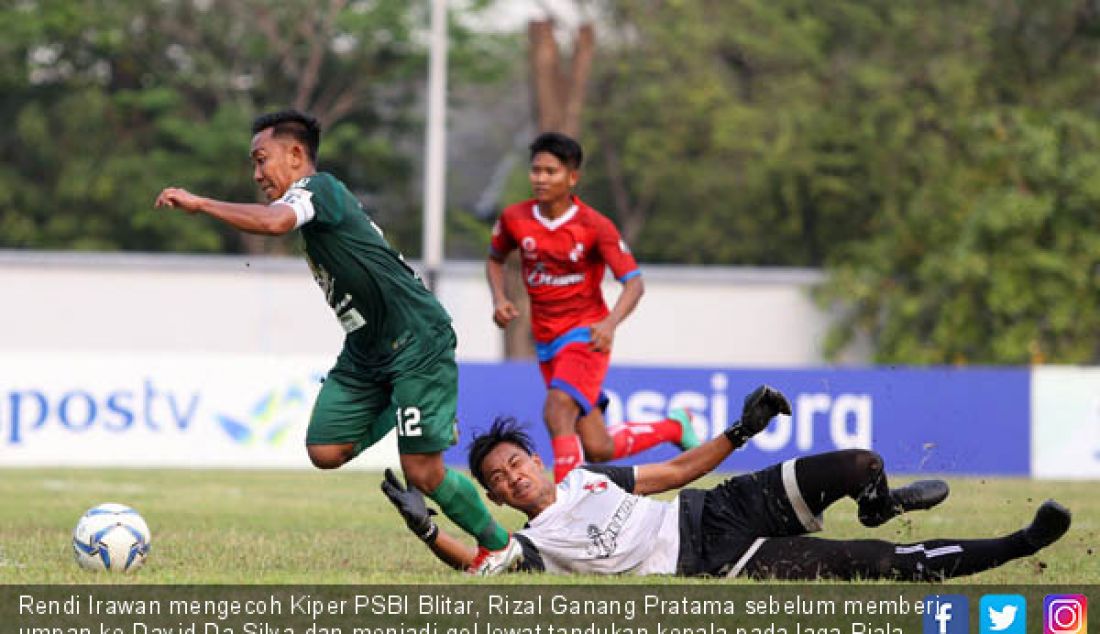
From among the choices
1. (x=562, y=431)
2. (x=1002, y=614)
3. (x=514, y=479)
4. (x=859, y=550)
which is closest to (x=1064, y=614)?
(x=1002, y=614)

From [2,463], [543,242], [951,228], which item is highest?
[951,228]

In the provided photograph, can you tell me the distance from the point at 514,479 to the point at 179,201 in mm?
1860

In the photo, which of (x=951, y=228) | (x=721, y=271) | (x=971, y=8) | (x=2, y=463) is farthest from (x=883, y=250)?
(x=2, y=463)

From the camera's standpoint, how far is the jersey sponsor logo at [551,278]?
10547mm

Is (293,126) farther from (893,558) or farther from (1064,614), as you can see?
(1064,614)

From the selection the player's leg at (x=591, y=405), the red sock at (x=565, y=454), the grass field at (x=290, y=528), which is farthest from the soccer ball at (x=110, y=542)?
the player's leg at (x=591, y=405)

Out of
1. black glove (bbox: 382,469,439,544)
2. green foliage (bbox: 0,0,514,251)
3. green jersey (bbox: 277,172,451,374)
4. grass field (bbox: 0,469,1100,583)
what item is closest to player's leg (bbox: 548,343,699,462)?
grass field (bbox: 0,469,1100,583)

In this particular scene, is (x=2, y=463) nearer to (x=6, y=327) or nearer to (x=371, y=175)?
(x=6, y=327)

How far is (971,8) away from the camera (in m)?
33.3

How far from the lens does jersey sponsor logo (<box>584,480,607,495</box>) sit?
716 centimetres

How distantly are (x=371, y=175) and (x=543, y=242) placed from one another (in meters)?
26.2

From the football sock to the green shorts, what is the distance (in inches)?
61.5

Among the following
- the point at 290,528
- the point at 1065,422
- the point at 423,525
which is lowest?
the point at 290,528

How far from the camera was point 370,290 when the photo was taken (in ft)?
24.8
